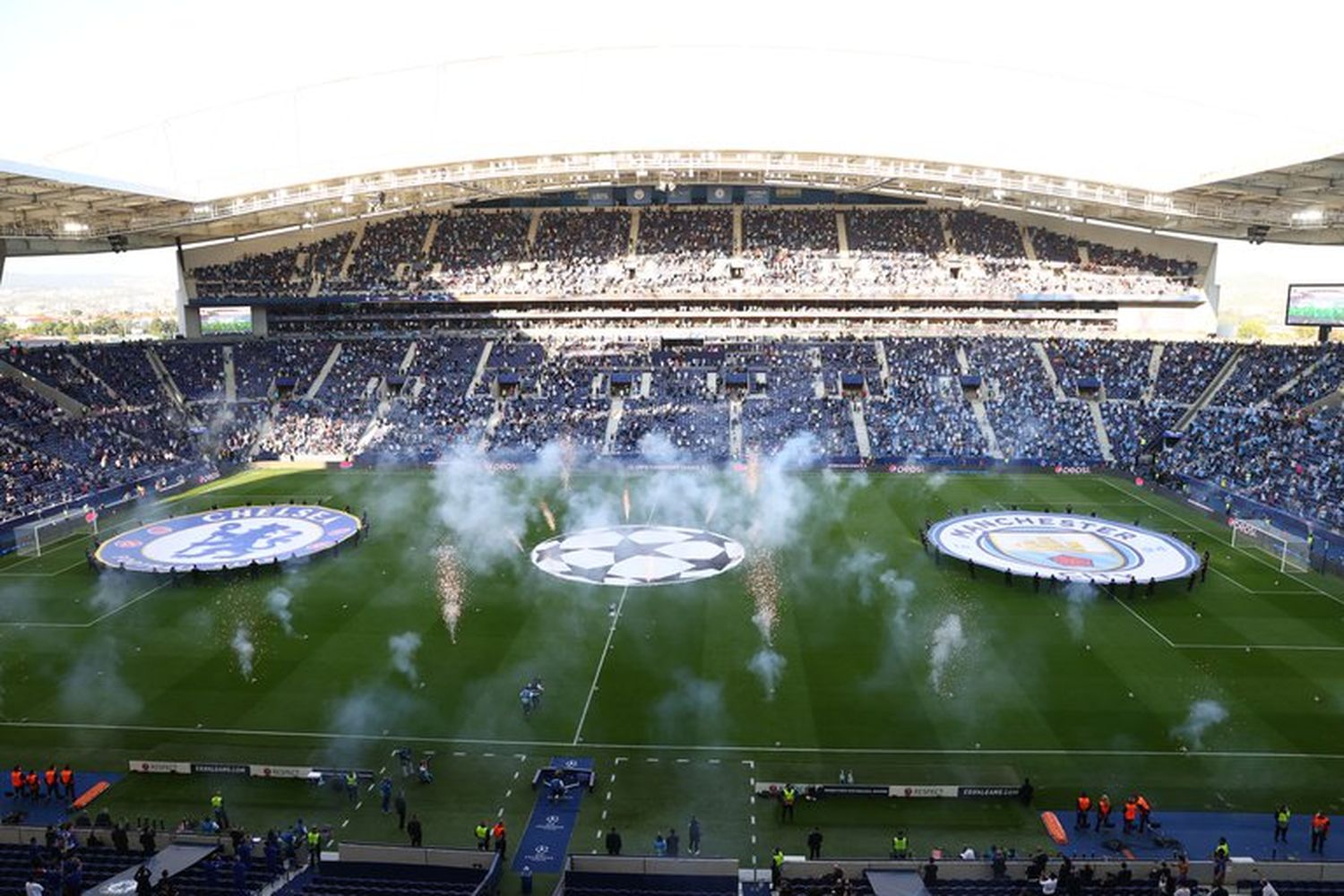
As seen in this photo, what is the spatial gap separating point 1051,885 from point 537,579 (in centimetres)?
2051

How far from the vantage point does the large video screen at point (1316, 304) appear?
51.1m

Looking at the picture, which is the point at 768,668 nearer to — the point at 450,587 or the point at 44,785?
the point at 450,587

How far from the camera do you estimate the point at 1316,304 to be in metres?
52.1

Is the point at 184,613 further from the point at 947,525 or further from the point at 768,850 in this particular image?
the point at 947,525

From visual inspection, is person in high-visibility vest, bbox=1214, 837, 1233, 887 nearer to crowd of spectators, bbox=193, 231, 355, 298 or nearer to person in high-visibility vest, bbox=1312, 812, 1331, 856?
person in high-visibility vest, bbox=1312, 812, 1331, 856

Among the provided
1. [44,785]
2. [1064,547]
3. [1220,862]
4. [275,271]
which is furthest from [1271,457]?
[275,271]

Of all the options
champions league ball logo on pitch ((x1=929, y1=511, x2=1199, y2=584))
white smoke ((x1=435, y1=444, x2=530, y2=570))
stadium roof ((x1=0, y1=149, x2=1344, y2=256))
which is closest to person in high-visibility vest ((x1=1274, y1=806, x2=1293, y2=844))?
champions league ball logo on pitch ((x1=929, y1=511, x2=1199, y2=584))

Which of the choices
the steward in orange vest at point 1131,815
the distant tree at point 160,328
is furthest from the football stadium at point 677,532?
the distant tree at point 160,328

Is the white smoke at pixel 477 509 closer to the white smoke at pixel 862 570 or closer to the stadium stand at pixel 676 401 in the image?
the stadium stand at pixel 676 401

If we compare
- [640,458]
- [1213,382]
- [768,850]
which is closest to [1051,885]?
[768,850]

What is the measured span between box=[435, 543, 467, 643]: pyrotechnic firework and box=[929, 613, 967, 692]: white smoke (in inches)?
529

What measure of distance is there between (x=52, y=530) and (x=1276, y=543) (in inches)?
1949

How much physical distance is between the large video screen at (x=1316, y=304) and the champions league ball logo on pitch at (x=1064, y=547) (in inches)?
944

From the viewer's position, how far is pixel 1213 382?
55.4 metres
